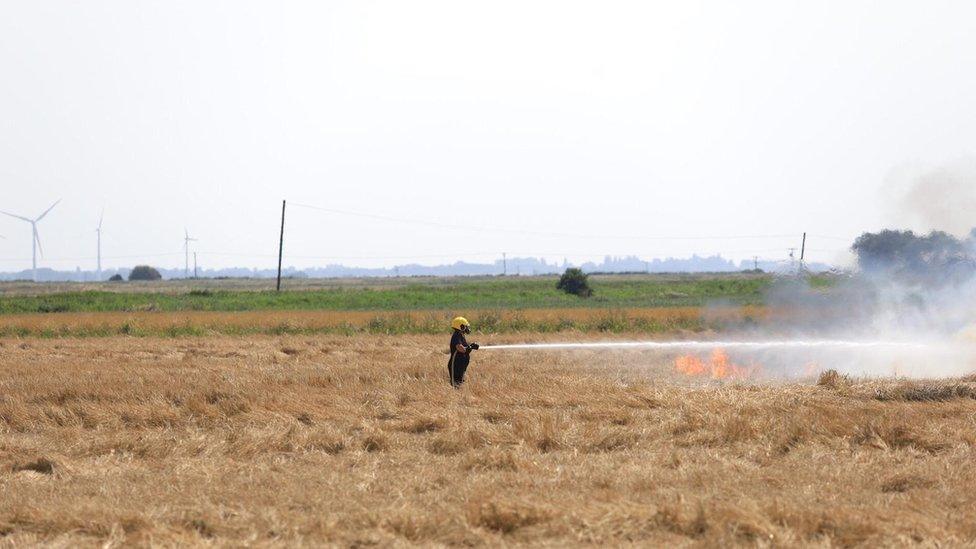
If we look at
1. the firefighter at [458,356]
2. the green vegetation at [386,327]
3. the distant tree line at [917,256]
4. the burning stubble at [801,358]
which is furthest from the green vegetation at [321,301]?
the firefighter at [458,356]

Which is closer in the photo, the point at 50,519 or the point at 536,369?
the point at 50,519

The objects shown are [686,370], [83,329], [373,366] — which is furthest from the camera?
[83,329]

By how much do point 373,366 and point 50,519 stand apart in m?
14.1

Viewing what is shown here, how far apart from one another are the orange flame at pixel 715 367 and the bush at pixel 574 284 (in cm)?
5736

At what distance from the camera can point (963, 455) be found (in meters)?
13.2

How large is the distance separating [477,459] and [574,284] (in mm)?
74940

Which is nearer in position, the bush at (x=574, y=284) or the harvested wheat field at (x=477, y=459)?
the harvested wheat field at (x=477, y=459)

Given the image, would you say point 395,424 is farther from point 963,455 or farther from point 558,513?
point 963,455

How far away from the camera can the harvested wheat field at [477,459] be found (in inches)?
380

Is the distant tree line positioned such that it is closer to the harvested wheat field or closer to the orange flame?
the orange flame

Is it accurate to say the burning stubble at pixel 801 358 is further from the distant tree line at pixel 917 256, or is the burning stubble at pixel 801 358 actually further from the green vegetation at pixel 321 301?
the green vegetation at pixel 321 301

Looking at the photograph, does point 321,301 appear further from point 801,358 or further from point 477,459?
point 477,459

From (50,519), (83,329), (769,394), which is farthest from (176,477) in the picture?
(83,329)

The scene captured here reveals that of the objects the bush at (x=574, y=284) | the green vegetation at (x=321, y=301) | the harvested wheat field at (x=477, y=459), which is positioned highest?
the bush at (x=574, y=284)
